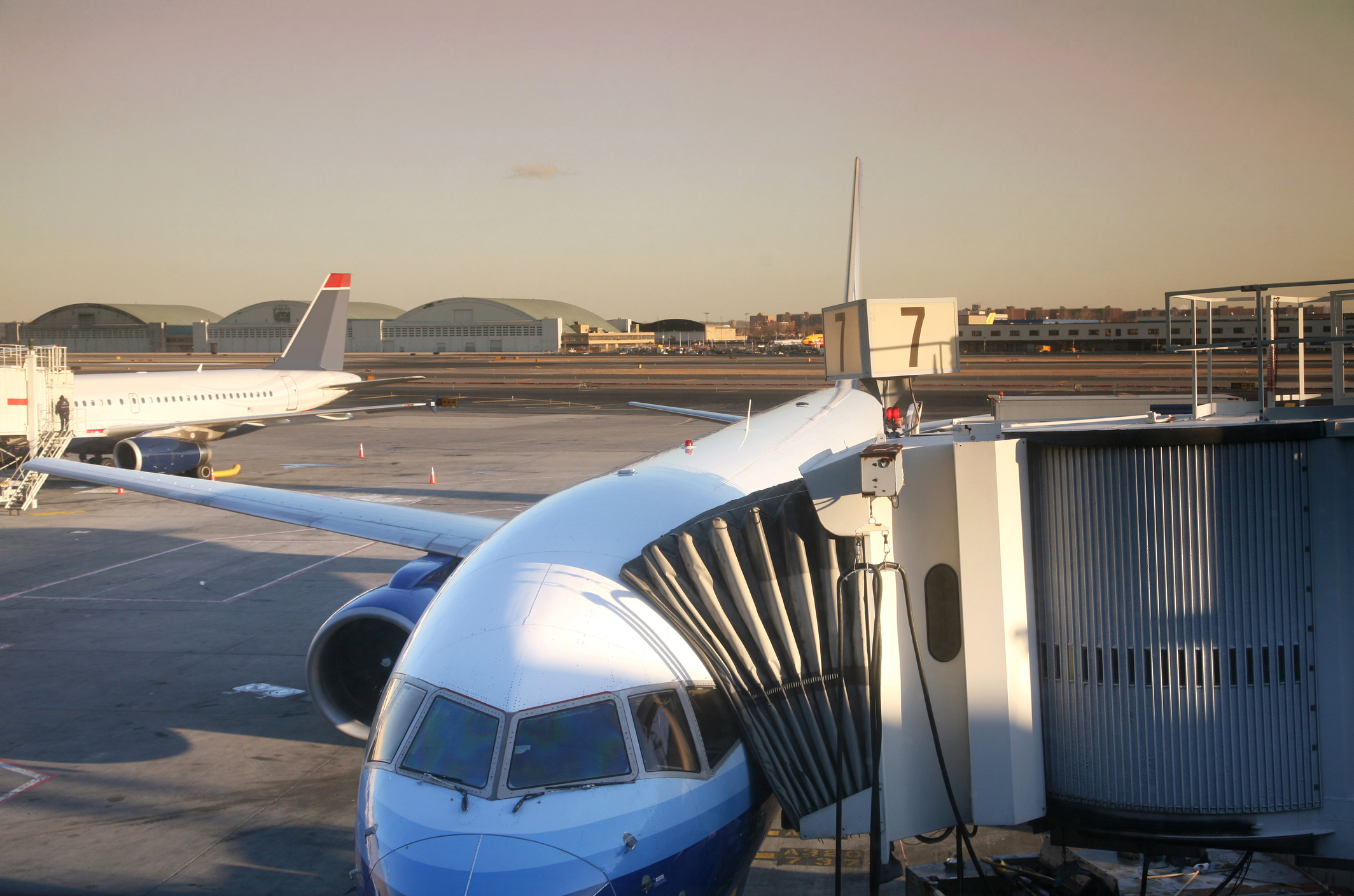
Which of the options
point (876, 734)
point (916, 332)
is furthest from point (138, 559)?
point (876, 734)

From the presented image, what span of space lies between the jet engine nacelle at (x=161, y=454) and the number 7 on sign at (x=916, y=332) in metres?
23.5

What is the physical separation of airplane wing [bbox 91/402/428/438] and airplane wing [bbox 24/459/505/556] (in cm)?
1422

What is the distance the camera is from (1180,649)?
5.69 meters

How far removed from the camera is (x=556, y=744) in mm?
5773

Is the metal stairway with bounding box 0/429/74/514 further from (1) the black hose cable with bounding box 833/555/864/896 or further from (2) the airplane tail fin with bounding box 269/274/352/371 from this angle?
(1) the black hose cable with bounding box 833/555/864/896

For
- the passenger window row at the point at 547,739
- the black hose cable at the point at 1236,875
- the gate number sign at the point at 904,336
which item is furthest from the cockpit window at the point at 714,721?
the gate number sign at the point at 904,336

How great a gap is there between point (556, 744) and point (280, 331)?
173 meters

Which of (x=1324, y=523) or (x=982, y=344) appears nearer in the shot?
(x=1324, y=523)

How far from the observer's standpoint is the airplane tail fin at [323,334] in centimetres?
4038

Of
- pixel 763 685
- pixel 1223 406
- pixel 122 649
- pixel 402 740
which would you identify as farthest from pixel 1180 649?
pixel 122 649

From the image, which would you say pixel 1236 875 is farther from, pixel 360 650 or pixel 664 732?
pixel 360 650

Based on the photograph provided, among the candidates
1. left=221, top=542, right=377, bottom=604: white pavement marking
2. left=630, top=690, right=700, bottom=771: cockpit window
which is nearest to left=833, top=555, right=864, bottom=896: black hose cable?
left=630, top=690, right=700, bottom=771: cockpit window

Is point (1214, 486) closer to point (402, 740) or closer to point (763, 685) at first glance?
point (763, 685)

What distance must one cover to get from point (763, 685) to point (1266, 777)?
3.05 m
